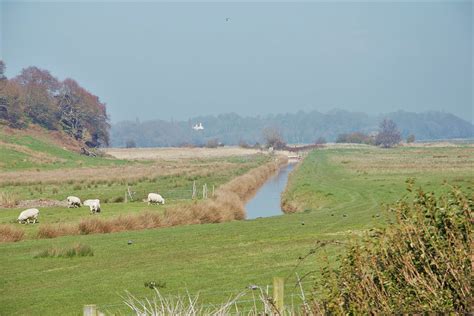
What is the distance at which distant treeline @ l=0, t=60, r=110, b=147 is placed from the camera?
451 ft

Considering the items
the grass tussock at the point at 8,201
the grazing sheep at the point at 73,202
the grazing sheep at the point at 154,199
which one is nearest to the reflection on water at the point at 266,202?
the grazing sheep at the point at 154,199

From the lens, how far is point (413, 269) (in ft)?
28.7

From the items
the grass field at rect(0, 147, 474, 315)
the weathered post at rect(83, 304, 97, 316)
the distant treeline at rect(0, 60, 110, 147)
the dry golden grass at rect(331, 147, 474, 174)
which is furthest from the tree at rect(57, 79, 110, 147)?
the weathered post at rect(83, 304, 97, 316)

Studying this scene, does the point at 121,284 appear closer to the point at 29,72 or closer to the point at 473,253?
the point at 473,253

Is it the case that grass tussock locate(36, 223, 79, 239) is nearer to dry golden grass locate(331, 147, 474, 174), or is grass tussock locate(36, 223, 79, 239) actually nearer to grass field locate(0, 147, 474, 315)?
grass field locate(0, 147, 474, 315)

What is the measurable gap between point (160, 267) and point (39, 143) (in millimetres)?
98068

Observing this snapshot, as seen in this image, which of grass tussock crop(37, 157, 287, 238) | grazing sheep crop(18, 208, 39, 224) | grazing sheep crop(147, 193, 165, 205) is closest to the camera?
grass tussock crop(37, 157, 287, 238)

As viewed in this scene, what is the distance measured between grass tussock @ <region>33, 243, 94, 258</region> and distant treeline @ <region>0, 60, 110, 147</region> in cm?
10917

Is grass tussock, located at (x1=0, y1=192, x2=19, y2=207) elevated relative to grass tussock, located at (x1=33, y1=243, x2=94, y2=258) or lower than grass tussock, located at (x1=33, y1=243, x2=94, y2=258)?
elevated

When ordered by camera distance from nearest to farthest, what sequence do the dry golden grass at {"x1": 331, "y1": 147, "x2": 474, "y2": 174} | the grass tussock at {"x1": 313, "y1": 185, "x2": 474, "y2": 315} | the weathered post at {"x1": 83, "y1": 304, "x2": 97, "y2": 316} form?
1. the grass tussock at {"x1": 313, "y1": 185, "x2": 474, "y2": 315}
2. the weathered post at {"x1": 83, "y1": 304, "x2": 97, "y2": 316}
3. the dry golden grass at {"x1": 331, "y1": 147, "x2": 474, "y2": 174}

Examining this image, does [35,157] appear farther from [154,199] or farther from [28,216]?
[28,216]

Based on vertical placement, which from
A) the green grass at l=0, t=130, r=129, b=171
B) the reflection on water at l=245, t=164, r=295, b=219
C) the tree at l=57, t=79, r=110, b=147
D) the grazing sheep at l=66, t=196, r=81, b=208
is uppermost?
the tree at l=57, t=79, r=110, b=147

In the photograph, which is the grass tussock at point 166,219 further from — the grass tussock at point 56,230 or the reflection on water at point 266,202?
the reflection on water at point 266,202

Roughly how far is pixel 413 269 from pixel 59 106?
14208 cm
